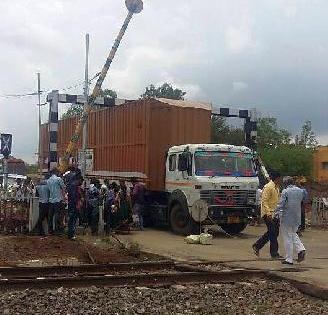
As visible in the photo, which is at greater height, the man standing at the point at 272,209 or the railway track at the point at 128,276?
the man standing at the point at 272,209

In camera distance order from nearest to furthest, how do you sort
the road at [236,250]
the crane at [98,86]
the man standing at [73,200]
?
the road at [236,250] < the man standing at [73,200] < the crane at [98,86]

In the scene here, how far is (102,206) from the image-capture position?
16891 millimetres

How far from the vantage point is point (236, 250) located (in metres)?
13.9

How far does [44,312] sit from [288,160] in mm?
47825

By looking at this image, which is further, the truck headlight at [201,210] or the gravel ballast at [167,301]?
the truck headlight at [201,210]

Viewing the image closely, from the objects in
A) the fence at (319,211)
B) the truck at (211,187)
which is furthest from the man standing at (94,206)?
the fence at (319,211)

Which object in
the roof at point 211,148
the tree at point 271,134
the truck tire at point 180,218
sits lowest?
the truck tire at point 180,218

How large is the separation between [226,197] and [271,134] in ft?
151

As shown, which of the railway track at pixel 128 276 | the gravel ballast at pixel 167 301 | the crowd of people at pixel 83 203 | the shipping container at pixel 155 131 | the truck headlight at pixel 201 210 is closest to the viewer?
the gravel ballast at pixel 167 301

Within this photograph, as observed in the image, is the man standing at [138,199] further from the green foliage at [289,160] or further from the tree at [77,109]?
the green foliage at [289,160]

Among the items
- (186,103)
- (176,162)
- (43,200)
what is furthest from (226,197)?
(43,200)

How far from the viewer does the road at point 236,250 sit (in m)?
10.6

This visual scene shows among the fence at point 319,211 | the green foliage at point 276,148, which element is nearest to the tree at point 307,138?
the green foliage at point 276,148

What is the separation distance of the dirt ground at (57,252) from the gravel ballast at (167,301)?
296 centimetres
